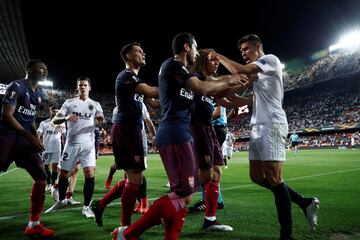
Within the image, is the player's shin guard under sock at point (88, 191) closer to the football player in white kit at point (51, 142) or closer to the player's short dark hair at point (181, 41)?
the player's short dark hair at point (181, 41)

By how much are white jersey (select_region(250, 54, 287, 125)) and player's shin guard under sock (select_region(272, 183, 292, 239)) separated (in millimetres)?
839

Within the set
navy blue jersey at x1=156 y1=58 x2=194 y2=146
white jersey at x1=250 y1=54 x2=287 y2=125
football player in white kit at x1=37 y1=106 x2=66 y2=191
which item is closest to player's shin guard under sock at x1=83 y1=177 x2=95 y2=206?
navy blue jersey at x1=156 y1=58 x2=194 y2=146

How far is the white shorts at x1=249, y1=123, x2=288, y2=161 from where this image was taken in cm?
389

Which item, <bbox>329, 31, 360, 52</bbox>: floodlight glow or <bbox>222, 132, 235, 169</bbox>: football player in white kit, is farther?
<bbox>329, 31, 360, 52</bbox>: floodlight glow

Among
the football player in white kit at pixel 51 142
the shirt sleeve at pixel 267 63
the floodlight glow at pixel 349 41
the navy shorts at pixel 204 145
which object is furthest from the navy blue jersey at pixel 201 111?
the floodlight glow at pixel 349 41

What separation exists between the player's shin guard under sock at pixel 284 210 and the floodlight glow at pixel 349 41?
50395 millimetres

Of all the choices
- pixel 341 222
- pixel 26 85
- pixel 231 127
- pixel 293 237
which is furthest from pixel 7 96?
pixel 231 127

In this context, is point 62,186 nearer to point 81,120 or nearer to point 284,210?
point 81,120

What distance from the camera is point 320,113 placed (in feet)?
166

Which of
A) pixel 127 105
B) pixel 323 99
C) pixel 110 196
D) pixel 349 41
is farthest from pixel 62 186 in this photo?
pixel 323 99

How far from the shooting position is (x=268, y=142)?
3.92 meters

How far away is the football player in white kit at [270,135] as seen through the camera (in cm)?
381

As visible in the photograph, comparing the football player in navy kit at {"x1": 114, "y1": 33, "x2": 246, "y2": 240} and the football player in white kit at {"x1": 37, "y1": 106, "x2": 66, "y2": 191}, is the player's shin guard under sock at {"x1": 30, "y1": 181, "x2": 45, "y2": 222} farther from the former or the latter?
the football player in white kit at {"x1": 37, "y1": 106, "x2": 66, "y2": 191}

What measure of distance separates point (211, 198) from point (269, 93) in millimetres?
1741
